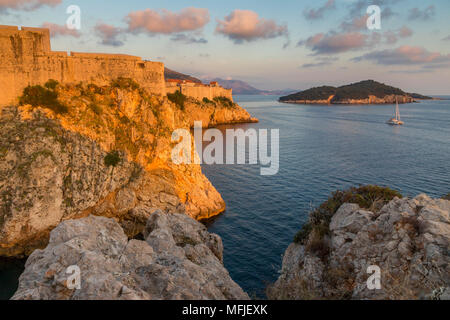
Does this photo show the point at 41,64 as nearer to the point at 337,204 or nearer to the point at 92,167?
the point at 92,167

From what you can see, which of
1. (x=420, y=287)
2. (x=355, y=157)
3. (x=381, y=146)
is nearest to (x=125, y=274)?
(x=420, y=287)

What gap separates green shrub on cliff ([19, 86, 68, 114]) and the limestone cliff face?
Answer: 43 centimetres

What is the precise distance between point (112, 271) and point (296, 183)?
92.6ft

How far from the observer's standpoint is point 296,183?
33.0m

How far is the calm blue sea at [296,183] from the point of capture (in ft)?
66.9

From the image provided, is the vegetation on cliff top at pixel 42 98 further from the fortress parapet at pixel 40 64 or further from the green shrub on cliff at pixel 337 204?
the green shrub on cliff at pixel 337 204

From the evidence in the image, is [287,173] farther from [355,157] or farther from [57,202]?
[57,202]

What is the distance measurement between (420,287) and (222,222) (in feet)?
63.2

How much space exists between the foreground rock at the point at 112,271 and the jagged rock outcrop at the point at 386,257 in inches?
104

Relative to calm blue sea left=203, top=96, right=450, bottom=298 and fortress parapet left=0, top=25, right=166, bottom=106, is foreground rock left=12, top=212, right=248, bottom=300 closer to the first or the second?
calm blue sea left=203, top=96, right=450, bottom=298

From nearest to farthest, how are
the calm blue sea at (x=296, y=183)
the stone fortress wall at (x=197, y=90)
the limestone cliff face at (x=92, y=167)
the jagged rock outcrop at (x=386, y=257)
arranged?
the jagged rock outcrop at (x=386, y=257)
the limestone cliff face at (x=92, y=167)
the calm blue sea at (x=296, y=183)
the stone fortress wall at (x=197, y=90)

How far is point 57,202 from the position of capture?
20859 millimetres

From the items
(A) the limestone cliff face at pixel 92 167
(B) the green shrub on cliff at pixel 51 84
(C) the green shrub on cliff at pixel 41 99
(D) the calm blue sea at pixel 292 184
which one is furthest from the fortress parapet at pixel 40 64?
(D) the calm blue sea at pixel 292 184

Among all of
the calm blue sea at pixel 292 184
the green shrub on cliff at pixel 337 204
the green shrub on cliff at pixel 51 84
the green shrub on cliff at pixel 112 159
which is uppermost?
the green shrub on cliff at pixel 51 84
